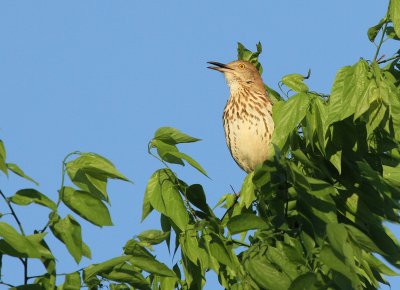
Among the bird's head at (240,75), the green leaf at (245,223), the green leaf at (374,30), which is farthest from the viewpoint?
the bird's head at (240,75)

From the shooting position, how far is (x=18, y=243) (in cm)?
345

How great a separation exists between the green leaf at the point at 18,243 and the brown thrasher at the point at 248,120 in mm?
4227

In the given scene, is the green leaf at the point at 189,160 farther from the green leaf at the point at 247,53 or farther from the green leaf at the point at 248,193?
the green leaf at the point at 247,53

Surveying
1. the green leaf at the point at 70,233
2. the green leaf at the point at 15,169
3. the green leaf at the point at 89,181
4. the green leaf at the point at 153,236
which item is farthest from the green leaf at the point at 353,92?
the green leaf at the point at 15,169

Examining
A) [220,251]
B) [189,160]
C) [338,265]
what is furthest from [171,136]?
[338,265]

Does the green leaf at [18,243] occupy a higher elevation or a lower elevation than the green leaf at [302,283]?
higher

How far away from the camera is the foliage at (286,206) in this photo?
368 centimetres

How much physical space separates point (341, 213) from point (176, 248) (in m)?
0.82

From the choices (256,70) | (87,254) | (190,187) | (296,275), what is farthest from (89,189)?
(256,70)

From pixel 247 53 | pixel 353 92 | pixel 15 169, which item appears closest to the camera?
pixel 15 169

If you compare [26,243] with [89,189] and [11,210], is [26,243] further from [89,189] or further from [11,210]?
[89,189]

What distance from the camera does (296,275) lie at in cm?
378

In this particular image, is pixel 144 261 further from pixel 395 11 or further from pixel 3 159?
pixel 395 11

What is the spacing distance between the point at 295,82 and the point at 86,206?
135 cm
